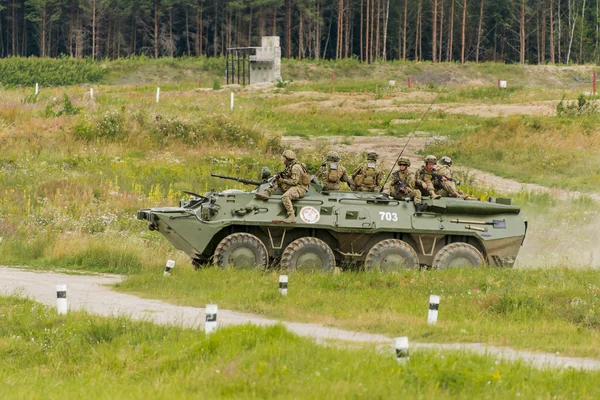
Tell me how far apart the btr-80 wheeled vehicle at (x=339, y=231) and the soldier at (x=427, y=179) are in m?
0.51

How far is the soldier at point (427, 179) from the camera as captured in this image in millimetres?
20531

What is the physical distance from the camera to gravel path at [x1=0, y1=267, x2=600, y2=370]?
1248 centimetres

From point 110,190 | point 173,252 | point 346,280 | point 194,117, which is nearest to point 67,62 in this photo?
point 194,117

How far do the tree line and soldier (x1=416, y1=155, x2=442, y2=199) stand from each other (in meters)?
63.2

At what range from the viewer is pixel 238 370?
1098cm

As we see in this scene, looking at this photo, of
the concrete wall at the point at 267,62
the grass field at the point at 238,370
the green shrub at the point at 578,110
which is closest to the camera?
the grass field at the point at 238,370

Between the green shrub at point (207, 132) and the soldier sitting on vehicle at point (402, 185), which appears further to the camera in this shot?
the green shrub at point (207, 132)

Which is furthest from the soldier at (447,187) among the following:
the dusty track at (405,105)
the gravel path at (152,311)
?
the dusty track at (405,105)

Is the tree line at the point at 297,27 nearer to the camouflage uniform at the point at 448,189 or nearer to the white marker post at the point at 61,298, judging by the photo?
the camouflage uniform at the point at 448,189

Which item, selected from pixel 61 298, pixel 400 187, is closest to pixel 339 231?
pixel 400 187

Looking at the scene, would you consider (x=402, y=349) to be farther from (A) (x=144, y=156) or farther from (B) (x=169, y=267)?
(A) (x=144, y=156)

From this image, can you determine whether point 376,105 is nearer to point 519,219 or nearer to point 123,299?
point 519,219

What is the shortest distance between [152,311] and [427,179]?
7.41 meters

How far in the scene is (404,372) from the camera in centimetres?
1066
